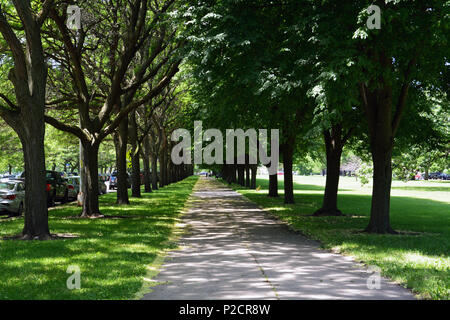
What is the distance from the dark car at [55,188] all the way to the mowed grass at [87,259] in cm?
961

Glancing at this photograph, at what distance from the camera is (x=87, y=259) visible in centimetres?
890

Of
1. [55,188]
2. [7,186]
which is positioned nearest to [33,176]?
[7,186]

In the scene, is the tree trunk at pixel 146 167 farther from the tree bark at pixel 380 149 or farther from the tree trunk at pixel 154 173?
the tree bark at pixel 380 149

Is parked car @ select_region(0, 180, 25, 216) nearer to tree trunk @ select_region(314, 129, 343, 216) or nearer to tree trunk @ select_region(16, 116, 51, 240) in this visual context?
tree trunk @ select_region(16, 116, 51, 240)

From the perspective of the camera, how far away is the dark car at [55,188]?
2445cm

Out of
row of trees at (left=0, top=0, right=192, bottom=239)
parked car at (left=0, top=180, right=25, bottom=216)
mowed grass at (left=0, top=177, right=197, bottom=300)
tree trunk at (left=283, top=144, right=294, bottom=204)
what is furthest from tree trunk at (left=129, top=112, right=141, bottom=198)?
mowed grass at (left=0, top=177, right=197, bottom=300)

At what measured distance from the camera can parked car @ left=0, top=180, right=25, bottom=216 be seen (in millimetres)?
18328

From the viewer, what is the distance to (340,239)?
1177cm

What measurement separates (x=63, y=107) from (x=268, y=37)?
13293mm

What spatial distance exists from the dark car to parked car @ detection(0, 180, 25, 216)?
494cm

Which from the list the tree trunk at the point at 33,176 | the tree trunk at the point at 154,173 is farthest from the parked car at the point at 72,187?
the tree trunk at the point at 33,176

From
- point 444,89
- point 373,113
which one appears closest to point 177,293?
point 373,113

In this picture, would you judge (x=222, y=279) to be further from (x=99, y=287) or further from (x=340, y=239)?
(x=340, y=239)

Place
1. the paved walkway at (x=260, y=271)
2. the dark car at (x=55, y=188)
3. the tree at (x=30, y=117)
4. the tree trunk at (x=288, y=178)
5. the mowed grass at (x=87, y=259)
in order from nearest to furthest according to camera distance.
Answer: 1. the paved walkway at (x=260, y=271)
2. the mowed grass at (x=87, y=259)
3. the tree at (x=30, y=117)
4. the dark car at (x=55, y=188)
5. the tree trunk at (x=288, y=178)
